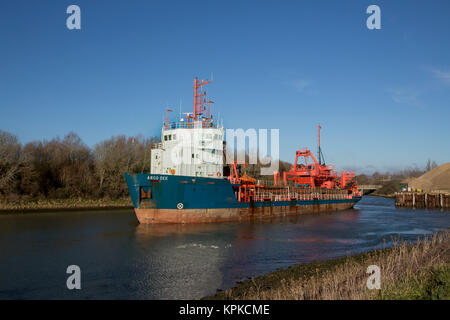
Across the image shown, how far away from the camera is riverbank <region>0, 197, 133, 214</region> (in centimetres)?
3628

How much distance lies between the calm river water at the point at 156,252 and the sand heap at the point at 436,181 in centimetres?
5115

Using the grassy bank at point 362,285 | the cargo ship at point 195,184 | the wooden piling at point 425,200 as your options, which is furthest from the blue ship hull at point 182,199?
the wooden piling at point 425,200

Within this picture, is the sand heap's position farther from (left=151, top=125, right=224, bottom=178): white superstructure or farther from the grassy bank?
the grassy bank

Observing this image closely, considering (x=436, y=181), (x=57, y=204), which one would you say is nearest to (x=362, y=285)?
(x=57, y=204)

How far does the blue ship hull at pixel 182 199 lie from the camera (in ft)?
80.8

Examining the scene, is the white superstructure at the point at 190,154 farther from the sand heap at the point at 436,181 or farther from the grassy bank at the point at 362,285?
the sand heap at the point at 436,181

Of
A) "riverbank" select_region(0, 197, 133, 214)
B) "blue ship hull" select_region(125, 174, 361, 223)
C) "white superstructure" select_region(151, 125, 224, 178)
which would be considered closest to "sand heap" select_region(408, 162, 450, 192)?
"blue ship hull" select_region(125, 174, 361, 223)

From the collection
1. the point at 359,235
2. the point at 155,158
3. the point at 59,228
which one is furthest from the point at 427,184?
the point at 59,228

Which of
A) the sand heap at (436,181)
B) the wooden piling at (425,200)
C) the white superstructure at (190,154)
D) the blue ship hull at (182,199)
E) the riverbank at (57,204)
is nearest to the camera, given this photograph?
the blue ship hull at (182,199)

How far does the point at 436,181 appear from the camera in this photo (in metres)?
75.8

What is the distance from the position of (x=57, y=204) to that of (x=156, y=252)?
28235mm

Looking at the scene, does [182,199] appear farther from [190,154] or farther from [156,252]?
[156,252]
